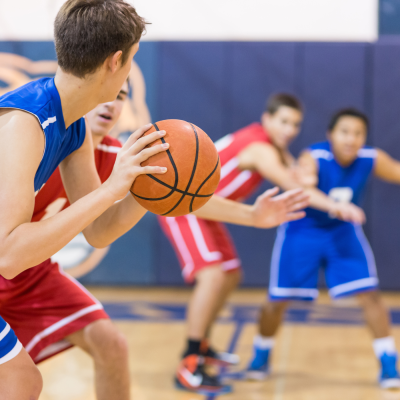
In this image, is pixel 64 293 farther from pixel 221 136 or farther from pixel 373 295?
pixel 221 136

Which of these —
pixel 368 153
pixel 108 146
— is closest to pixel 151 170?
pixel 108 146

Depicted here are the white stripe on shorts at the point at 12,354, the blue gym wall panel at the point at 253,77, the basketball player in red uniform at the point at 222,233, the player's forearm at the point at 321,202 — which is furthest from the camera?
the blue gym wall panel at the point at 253,77

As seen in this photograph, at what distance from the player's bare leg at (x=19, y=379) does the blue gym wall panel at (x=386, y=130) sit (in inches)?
188

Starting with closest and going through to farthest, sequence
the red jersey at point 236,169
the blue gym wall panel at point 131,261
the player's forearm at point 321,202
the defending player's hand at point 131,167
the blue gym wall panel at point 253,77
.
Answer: the defending player's hand at point 131,167
the player's forearm at point 321,202
the red jersey at point 236,169
the blue gym wall panel at point 253,77
the blue gym wall panel at point 131,261

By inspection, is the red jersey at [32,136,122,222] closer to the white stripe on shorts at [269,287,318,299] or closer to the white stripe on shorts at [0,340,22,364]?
the white stripe on shorts at [0,340,22,364]

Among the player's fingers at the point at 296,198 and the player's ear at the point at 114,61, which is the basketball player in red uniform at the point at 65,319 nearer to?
the player's fingers at the point at 296,198

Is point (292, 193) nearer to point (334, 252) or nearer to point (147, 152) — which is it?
point (147, 152)

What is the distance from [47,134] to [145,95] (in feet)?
14.8

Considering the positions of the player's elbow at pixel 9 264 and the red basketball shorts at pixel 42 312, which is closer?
the player's elbow at pixel 9 264

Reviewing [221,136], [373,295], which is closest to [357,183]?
[373,295]

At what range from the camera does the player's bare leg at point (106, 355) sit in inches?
84.8

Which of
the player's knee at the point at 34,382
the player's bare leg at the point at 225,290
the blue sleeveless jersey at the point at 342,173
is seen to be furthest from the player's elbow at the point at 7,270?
the blue sleeveless jersey at the point at 342,173

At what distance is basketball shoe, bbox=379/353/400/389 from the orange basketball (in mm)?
2227

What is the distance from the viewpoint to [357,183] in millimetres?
3924
